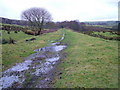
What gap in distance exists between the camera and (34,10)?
4769 centimetres

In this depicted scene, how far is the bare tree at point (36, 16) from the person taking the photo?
4691 cm

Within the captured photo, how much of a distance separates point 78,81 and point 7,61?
9446mm

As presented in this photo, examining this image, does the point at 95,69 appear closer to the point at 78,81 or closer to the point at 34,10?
the point at 78,81

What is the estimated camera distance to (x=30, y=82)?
870cm

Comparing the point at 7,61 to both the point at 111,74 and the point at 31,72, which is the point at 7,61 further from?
the point at 111,74

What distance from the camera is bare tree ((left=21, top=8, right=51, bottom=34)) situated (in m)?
46.9

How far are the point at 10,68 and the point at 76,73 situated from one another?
22.2 ft

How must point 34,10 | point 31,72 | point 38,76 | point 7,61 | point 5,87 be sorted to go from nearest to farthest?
1. point 5,87
2. point 38,76
3. point 31,72
4. point 7,61
5. point 34,10

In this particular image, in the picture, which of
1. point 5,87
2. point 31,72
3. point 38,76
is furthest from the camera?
point 31,72

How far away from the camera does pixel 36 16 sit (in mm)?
46875

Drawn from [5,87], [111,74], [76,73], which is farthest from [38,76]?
[111,74]

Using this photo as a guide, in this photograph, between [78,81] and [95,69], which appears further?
[95,69]

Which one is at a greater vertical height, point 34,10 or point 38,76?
point 34,10

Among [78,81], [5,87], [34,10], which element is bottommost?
[5,87]
